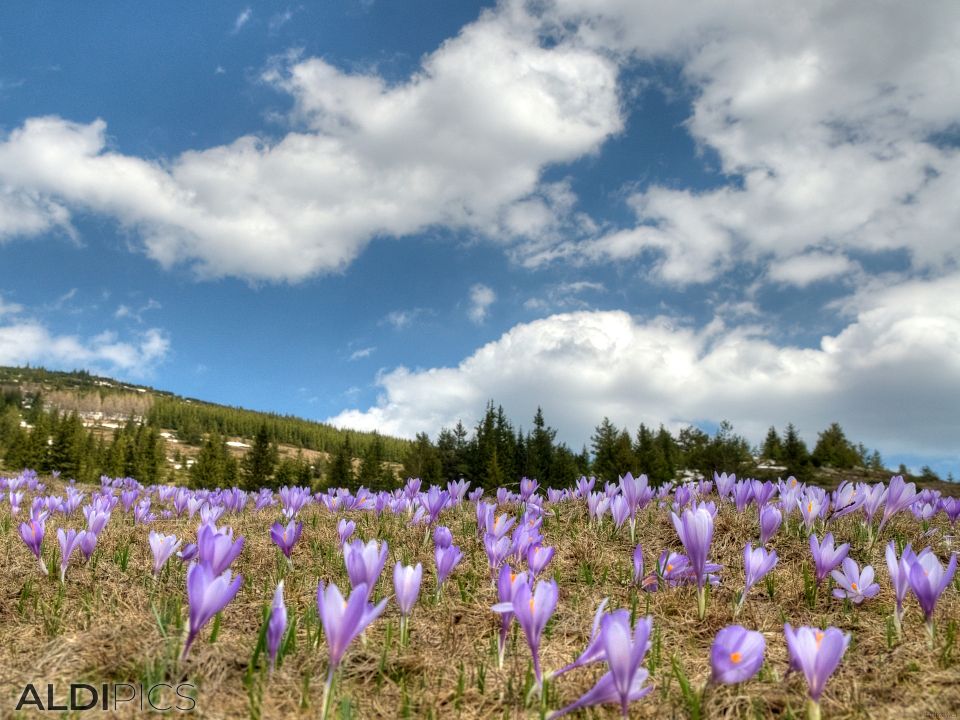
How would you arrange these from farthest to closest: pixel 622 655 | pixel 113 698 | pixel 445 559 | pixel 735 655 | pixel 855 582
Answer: pixel 855 582 < pixel 445 559 < pixel 113 698 < pixel 735 655 < pixel 622 655

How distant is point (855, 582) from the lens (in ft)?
10.3

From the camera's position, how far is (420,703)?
2246 mm

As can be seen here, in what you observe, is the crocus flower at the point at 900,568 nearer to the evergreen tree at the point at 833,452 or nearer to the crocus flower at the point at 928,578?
the crocus flower at the point at 928,578

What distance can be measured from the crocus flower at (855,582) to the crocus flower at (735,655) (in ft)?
5.77

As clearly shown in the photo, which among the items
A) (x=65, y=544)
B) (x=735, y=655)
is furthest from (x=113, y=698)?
(x=735, y=655)

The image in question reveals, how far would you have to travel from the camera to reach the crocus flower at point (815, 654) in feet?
5.77

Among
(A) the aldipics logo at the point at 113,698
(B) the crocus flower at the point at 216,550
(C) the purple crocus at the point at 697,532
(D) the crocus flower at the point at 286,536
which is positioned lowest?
(A) the aldipics logo at the point at 113,698

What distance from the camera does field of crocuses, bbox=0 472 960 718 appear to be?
1979 millimetres

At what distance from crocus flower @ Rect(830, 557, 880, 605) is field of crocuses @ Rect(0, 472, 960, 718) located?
0.04 feet

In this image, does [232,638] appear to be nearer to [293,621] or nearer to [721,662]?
[293,621]

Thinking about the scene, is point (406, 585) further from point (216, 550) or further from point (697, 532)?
point (697, 532)

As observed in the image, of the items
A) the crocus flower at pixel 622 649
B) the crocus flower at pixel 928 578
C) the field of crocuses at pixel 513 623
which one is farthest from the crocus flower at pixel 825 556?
the crocus flower at pixel 622 649

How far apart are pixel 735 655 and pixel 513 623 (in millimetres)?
1324

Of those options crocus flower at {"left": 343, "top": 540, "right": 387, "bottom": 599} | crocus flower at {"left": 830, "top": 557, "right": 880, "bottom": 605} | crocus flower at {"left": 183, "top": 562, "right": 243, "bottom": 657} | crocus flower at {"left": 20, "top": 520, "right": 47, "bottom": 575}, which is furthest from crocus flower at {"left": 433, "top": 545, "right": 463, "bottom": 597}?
crocus flower at {"left": 20, "top": 520, "right": 47, "bottom": 575}
